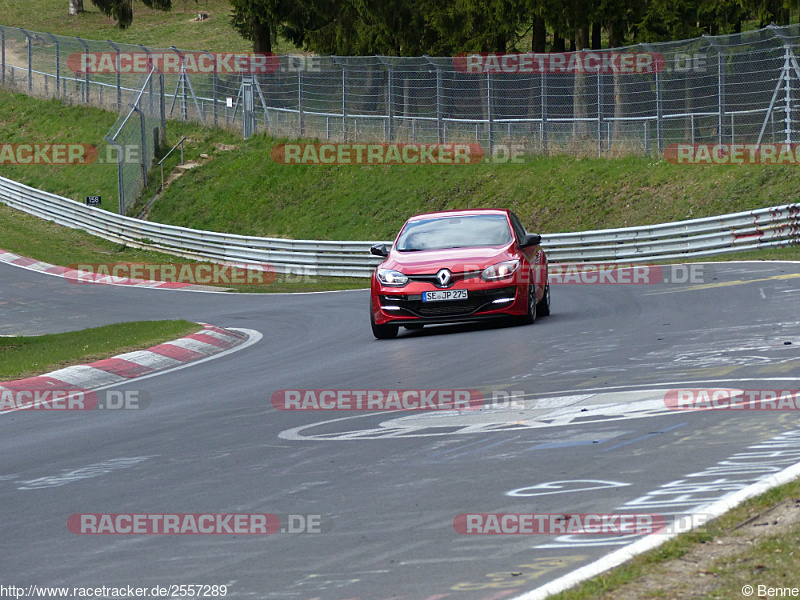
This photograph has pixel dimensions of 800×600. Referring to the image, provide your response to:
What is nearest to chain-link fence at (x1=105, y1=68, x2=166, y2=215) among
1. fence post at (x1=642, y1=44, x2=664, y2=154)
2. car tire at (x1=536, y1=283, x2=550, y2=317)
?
fence post at (x1=642, y1=44, x2=664, y2=154)

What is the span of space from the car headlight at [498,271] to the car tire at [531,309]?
0.44 m

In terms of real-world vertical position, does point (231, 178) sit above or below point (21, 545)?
above

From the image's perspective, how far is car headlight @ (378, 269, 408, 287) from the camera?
14.2 m

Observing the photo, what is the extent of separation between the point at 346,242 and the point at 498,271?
15.4m

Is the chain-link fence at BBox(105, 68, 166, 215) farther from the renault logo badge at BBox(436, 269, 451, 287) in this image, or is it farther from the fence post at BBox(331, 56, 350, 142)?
the renault logo badge at BBox(436, 269, 451, 287)

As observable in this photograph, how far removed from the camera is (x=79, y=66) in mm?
48625

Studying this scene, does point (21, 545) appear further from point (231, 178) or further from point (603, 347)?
point (231, 178)

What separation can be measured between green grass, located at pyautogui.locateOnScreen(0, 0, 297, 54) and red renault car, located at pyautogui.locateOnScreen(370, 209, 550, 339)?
198ft

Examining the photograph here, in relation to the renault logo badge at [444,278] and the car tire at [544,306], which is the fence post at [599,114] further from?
the renault logo badge at [444,278]

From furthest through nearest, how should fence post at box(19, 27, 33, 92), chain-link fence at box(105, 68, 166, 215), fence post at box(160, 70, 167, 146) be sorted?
fence post at box(19, 27, 33, 92)
fence post at box(160, 70, 167, 146)
chain-link fence at box(105, 68, 166, 215)

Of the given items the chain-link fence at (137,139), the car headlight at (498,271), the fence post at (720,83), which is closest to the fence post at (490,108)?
the fence post at (720,83)

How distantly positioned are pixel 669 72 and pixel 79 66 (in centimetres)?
2946

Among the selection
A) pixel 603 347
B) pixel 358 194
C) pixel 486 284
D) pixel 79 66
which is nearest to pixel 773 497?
pixel 603 347

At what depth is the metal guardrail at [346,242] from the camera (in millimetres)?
23328
